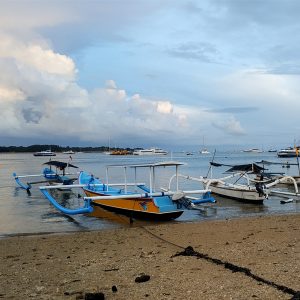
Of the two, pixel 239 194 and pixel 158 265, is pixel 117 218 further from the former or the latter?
pixel 158 265

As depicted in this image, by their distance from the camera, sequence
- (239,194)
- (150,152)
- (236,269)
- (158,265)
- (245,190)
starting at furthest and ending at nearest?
(150,152), (239,194), (245,190), (158,265), (236,269)

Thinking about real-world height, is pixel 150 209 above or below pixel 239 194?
above

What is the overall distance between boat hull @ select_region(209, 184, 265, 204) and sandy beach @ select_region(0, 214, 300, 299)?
29.9 ft

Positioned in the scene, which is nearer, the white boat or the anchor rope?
the anchor rope

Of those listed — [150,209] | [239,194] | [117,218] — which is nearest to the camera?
[150,209]

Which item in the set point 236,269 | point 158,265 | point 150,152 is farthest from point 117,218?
point 150,152

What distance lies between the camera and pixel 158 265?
28.5ft

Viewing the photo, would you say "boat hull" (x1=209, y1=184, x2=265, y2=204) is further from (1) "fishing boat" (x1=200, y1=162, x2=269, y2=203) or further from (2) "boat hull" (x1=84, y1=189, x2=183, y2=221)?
(2) "boat hull" (x1=84, y1=189, x2=183, y2=221)

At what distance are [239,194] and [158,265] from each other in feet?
53.8

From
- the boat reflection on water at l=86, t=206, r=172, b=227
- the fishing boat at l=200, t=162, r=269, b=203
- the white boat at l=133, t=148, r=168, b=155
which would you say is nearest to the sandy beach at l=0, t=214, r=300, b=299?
the boat reflection on water at l=86, t=206, r=172, b=227

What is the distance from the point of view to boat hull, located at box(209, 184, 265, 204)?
23250mm

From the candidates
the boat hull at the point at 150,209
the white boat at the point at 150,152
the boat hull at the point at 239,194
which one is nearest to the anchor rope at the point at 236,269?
the boat hull at the point at 150,209

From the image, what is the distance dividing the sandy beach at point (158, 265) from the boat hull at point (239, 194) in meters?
9.11

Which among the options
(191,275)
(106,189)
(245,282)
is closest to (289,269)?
(245,282)
